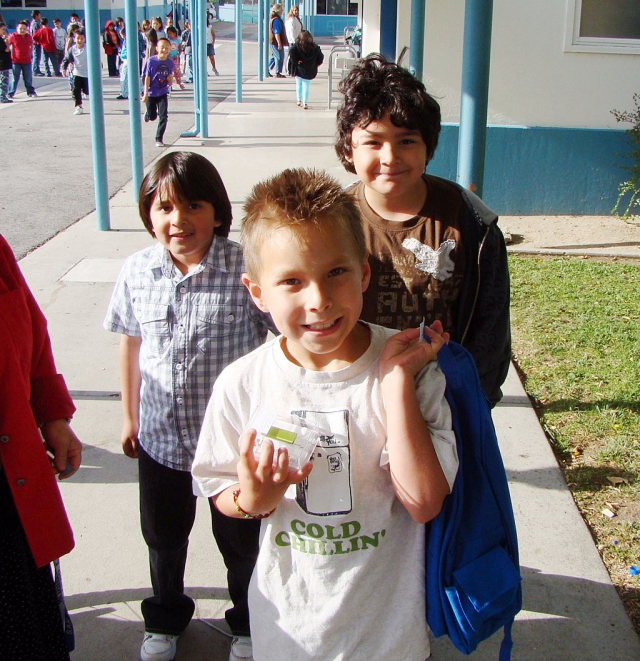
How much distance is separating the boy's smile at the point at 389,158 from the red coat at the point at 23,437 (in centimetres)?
94

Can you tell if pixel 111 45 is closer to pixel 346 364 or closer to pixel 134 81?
pixel 134 81

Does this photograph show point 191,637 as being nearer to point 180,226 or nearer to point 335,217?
point 180,226

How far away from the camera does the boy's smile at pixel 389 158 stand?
2061mm

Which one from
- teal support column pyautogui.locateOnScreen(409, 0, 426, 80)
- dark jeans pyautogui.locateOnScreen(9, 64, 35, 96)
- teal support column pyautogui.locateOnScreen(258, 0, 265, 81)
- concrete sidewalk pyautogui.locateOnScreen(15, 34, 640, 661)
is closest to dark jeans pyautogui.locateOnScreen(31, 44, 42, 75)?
dark jeans pyautogui.locateOnScreen(9, 64, 35, 96)

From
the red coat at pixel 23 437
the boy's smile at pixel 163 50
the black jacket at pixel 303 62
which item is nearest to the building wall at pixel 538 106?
the boy's smile at pixel 163 50

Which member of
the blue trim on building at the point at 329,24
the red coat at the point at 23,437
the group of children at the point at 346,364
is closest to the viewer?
the group of children at the point at 346,364

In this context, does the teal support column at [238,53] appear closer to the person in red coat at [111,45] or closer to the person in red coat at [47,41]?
the person in red coat at [111,45]

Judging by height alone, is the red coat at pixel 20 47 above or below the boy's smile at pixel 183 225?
above

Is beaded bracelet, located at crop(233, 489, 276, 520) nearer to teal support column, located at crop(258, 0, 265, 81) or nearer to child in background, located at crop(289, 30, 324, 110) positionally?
child in background, located at crop(289, 30, 324, 110)

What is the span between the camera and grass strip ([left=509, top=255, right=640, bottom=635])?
319 cm

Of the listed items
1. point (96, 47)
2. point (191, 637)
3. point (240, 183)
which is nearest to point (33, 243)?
point (96, 47)

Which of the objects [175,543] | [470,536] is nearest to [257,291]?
[470,536]

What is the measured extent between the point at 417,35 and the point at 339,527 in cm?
634

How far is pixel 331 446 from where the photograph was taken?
1576 mm
